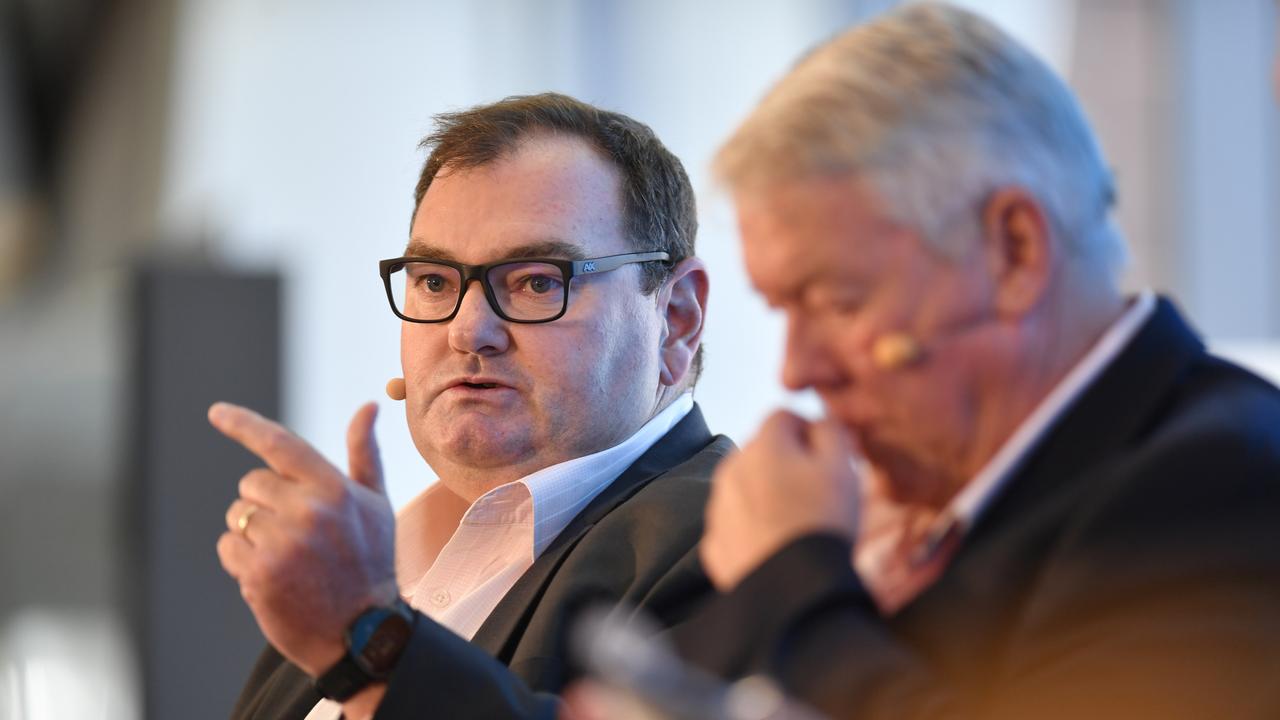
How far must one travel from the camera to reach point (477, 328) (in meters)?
1.95

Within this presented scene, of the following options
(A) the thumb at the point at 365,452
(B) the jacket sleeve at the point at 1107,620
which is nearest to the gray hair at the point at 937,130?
(B) the jacket sleeve at the point at 1107,620

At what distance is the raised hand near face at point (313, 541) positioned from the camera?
1395 mm

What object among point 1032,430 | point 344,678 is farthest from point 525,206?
point 1032,430

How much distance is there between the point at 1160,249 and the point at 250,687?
3800 mm

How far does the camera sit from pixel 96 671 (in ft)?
22.3

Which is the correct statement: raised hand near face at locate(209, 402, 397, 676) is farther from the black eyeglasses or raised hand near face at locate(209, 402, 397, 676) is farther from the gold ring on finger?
the black eyeglasses

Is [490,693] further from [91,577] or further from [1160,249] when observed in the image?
[91,577]

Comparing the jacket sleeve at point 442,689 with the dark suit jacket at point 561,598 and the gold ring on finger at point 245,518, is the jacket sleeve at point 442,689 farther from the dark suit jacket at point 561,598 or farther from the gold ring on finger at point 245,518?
the gold ring on finger at point 245,518

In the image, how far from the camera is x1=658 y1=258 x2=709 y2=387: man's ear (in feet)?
7.14

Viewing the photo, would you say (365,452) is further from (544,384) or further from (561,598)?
(544,384)

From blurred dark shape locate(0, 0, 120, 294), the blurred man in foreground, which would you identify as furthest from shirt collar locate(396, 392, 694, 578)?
blurred dark shape locate(0, 0, 120, 294)

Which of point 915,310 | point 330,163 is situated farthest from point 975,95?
point 330,163

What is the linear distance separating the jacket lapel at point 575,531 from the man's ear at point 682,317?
0.23 ft

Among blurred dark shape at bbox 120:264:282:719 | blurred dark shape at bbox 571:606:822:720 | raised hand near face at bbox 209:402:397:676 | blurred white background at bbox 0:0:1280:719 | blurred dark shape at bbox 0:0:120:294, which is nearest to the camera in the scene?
blurred dark shape at bbox 571:606:822:720
